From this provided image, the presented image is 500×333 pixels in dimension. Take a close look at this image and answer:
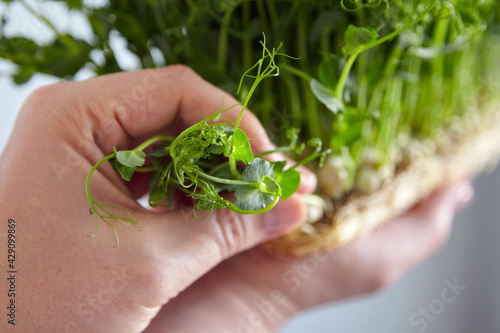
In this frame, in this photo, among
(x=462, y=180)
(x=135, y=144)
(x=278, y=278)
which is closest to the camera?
(x=135, y=144)

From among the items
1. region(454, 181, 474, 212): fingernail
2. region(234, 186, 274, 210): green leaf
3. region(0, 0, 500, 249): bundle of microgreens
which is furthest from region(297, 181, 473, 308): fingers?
region(234, 186, 274, 210): green leaf

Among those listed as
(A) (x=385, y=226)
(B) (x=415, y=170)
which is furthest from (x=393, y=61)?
(A) (x=385, y=226)

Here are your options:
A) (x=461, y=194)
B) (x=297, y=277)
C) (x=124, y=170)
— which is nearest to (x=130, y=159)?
(x=124, y=170)

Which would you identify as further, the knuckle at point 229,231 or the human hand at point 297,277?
the human hand at point 297,277

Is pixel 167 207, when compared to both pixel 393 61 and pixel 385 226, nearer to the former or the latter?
pixel 393 61

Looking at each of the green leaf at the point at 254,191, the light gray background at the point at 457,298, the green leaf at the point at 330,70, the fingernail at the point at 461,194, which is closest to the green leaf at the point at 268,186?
the green leaf at the point at 254,191

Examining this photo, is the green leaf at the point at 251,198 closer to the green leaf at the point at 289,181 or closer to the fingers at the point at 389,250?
the green leaf at the point at 289,181
